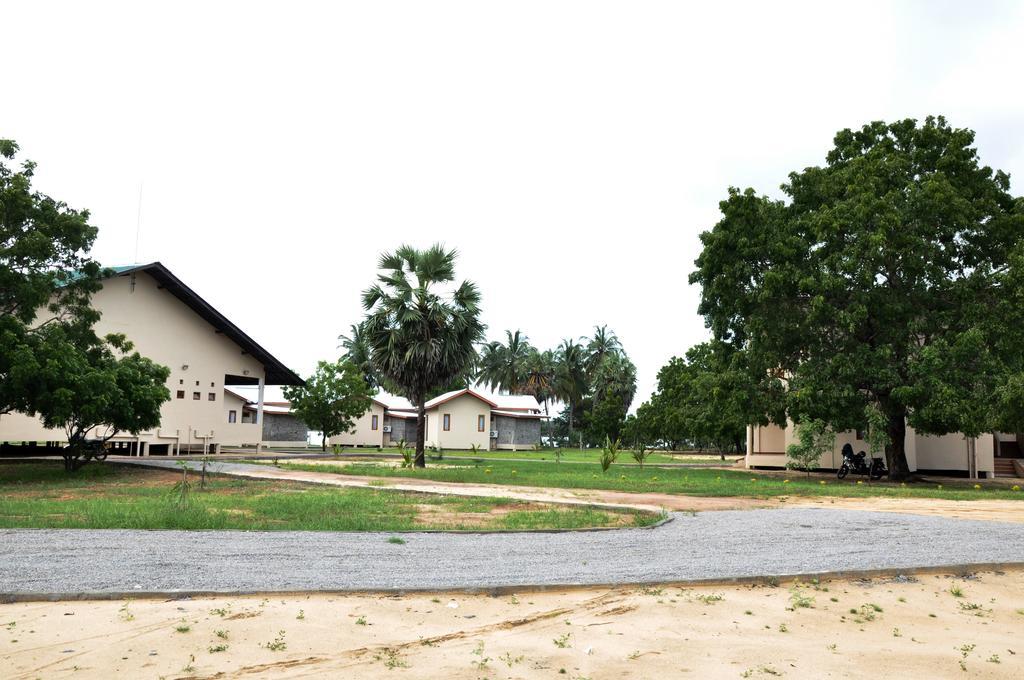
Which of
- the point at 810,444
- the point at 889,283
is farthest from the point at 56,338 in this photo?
the point at 889,283

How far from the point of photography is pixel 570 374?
86.2m

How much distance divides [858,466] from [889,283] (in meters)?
6.62

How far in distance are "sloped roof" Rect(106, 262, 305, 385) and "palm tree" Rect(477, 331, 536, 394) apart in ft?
157

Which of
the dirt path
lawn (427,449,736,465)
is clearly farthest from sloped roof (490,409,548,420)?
the dirt path

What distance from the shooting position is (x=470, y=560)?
8414 mm

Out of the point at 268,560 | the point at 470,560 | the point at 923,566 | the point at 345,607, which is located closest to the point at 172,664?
the point at 345,607

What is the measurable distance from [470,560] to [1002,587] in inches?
214

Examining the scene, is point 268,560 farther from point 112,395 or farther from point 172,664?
point 112,395


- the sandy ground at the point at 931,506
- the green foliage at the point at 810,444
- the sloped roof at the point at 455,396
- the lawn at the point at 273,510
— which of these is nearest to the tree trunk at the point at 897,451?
the green foliage at the point at 810,444

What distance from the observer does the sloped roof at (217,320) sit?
33.1m

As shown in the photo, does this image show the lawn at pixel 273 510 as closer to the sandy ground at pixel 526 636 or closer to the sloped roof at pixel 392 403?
the sandy ground at pixel 526 636

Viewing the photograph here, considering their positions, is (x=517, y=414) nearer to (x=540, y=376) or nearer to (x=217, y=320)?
(x=540, y=376)

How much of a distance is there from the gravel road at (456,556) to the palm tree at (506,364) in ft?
250

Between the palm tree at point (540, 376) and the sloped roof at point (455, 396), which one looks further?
the palm tree at point (540, 376)
